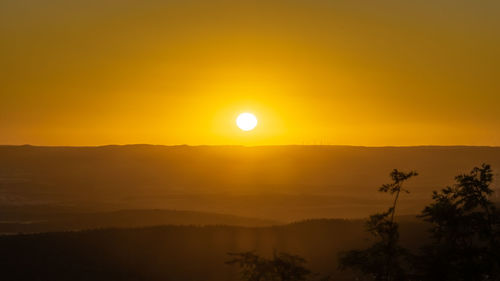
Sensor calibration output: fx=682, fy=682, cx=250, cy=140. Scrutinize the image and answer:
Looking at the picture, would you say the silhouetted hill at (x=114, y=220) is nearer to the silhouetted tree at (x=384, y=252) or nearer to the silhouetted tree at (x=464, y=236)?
the silhouetted tree at (x=384, y=252)

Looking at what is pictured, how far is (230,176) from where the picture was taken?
430 ft

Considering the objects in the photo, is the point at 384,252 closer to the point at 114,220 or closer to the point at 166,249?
the point at 166,249

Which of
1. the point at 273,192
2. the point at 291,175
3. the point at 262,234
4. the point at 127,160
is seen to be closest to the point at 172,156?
the point at 127,160

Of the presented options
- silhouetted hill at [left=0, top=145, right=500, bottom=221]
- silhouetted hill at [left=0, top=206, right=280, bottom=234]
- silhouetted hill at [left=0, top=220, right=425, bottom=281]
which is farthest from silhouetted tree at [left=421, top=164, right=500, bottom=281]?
silhouetted hill at [left=0, top=145, right=500, bottom=221]

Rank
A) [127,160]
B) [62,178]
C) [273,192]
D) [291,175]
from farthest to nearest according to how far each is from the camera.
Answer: [127,160]
[291,175]
[62,178]
[273,192]

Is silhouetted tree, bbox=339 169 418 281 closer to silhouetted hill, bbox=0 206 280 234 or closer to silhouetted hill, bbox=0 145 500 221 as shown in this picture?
silhouetted hill, bbox=0 206 280 234

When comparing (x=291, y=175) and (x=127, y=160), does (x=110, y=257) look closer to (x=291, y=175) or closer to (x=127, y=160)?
(x=291, y=175)

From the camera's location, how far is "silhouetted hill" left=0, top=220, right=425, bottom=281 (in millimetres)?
31516

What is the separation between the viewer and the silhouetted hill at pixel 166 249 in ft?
103

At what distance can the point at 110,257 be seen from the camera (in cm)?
3344

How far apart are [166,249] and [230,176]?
9589cm

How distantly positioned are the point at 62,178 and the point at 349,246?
3689 inches

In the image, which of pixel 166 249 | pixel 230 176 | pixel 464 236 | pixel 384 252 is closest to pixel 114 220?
pixel 166 249

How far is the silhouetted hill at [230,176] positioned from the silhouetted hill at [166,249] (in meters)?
40.9
